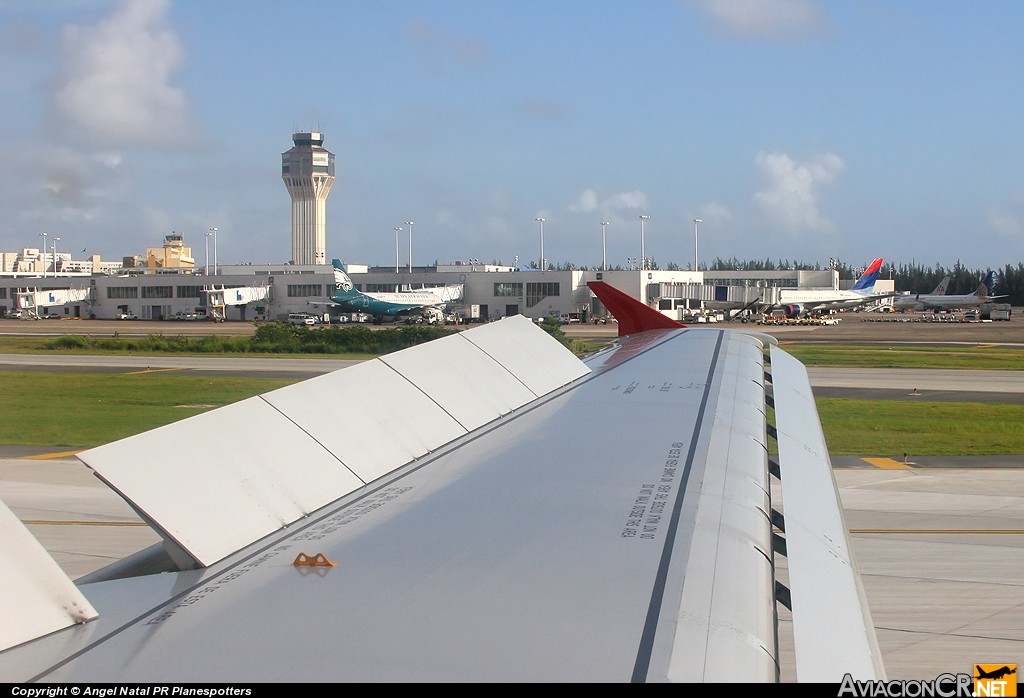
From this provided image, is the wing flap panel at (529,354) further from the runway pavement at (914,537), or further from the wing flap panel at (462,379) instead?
the runway pavement at (914,537)

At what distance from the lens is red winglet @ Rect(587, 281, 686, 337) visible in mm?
15188

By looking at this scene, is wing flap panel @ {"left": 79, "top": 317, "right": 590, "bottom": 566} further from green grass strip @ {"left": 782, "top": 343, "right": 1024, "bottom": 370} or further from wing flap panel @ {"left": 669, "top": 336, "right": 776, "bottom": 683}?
green grass strip @ {"left": 782, "top": 343, "right": 1024, "bottom": 370}

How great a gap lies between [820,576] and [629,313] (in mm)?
11609

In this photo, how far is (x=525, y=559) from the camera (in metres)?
3.81

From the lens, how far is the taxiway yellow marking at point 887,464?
1992 cm

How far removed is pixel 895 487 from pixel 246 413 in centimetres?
1536

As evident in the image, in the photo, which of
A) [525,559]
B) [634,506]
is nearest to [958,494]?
[634,506]

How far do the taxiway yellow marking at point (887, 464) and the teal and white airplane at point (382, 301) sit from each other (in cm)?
7974

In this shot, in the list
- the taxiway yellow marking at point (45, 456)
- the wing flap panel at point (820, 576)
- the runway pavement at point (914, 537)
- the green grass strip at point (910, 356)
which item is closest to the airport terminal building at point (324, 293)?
the green grass strip at point (910, 356)

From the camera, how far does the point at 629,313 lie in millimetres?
15586

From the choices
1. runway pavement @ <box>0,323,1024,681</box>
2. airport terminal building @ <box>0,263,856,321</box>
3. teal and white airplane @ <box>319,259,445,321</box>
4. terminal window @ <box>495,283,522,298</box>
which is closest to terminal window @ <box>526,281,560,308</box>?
airport terminal building @ <box>0,263,856,321</box>

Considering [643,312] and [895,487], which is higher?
[643,312]

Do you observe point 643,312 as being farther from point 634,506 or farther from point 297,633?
point 297,633

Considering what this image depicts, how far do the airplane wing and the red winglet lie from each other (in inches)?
299
